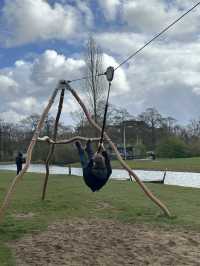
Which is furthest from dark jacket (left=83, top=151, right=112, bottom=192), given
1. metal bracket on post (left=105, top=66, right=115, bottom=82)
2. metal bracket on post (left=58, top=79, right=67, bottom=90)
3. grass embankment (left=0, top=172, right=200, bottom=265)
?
metal bracket on post (left=58, top=79, right=67, bottom=90)

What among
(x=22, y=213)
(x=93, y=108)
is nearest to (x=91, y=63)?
(x=93, y=108)

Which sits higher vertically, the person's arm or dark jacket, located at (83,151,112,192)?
the person's arm

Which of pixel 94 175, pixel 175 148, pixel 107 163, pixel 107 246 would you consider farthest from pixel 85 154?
pixel 175 148

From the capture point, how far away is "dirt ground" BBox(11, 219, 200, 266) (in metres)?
7.09

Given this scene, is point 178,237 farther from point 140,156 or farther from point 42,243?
point 140,156

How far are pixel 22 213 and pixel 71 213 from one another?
1.33 metres

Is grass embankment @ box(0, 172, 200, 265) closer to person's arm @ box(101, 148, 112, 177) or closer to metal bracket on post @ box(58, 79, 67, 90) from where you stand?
person's arm @ box(101, 148, 112, 177)

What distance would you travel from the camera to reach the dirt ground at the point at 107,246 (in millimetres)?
7086

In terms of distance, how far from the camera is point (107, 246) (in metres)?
8.00

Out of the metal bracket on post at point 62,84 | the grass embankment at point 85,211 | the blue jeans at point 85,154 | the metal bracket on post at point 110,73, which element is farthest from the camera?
the metal bracket on post at point 62,84

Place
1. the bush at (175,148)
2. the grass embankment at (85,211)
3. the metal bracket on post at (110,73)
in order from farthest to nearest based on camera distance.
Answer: the bush at (175,148) → the grass embankment at (85,211) → the metal bracket on post at (110,73)

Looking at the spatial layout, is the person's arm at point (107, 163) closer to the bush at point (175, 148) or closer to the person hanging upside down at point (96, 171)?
the person hanging upside down at point (96, 171)

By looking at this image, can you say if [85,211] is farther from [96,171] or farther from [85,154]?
[96,171]

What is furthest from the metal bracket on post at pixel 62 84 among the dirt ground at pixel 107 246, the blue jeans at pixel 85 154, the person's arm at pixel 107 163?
the dirt ground at pixel 107 246
